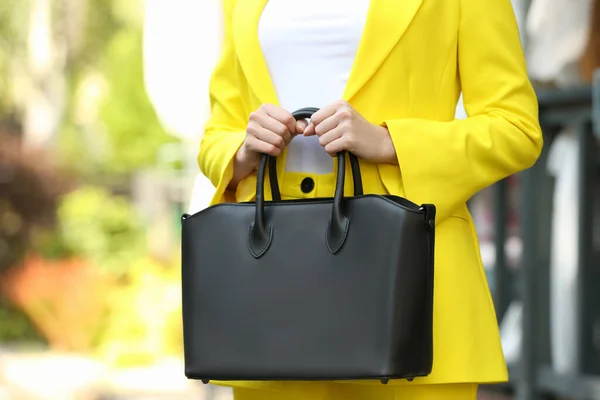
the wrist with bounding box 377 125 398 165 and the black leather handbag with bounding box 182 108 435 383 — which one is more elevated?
the wrist with bounding box 377 125 398 165

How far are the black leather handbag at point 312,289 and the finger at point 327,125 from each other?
49mm

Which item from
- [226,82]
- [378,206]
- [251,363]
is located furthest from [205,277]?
[226,82]

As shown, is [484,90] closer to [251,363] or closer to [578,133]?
[251,363]

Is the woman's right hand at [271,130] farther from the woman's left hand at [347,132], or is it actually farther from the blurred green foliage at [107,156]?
the blurred green foliage at [107,156]

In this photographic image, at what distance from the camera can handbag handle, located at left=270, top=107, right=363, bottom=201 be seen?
1.95m

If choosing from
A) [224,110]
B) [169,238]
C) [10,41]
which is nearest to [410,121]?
[224,110]

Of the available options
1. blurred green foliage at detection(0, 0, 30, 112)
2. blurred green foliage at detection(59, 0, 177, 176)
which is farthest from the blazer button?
blurred green foliage at detection(0, 0, 30, 112)

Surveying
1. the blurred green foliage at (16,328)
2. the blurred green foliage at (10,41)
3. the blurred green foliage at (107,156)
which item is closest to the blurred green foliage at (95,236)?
the blurred green foliage at (107,156)

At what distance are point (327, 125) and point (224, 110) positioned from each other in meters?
0.42

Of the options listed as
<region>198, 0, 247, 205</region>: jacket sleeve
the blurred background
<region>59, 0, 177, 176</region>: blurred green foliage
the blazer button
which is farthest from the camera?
<region>59, 0, 177, 176</region>: blurred green foliage

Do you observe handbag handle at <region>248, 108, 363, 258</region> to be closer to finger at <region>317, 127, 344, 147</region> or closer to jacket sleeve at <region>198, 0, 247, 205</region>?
finger at <region>317, 127, 344, 147</region>

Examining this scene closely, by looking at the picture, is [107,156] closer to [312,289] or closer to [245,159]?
[245,159]

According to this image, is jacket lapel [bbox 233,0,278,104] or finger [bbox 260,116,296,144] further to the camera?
jacket lapel [bbox 233,0,278,104]

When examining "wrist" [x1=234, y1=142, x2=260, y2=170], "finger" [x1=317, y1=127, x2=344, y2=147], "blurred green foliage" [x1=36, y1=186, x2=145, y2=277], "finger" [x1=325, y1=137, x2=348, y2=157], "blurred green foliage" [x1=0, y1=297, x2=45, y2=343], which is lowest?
"blurred green foliage" [x1=0, y1=297, x2=45, y2=343]
